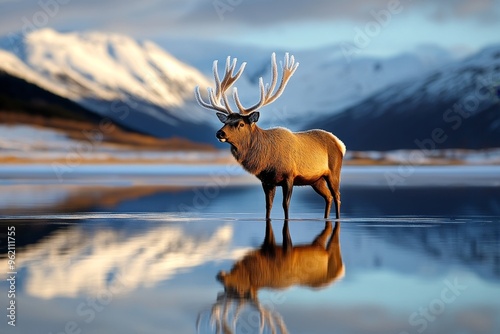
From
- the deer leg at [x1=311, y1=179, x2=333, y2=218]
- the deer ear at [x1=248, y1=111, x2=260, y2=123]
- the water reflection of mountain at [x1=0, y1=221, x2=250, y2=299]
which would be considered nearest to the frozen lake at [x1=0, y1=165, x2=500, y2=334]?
the water reflection of mountain at [x1=0, y1=221, x2=250, y2=299]

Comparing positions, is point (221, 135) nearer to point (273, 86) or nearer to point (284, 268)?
point (273, 86)

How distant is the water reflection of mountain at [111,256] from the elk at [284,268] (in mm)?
515

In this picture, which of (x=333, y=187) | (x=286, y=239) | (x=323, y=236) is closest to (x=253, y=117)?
(x=333, y=187)

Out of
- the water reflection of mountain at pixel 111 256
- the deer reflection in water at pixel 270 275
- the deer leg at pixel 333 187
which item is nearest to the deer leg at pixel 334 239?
the deer reflection in water at pixel 270 275

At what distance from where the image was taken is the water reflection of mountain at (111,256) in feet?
32.6

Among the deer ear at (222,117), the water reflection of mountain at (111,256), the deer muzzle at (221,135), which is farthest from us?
the deer ear at (222,117)

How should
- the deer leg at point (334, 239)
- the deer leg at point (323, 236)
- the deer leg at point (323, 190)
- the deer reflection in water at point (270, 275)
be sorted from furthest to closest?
the deer leg at point (323, 190) → the deer leg at point (323, 236) → the deer leg at point (334, 239) → the deer reflection in water at point (270, 275)

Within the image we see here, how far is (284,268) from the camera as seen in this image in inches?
428

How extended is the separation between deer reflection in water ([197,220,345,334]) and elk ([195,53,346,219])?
274cm

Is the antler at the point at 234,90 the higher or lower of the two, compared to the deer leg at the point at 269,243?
Answer: higher

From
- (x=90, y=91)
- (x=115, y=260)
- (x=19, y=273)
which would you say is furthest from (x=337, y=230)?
(x=90, y=91)

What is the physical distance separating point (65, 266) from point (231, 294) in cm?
253

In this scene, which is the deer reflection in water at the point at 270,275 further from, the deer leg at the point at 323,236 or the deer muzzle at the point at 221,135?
the deer muzzle at the point at 221,135

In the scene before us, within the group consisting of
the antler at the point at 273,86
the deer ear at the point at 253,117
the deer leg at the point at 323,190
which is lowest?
the deer leg at the point at 323,190
